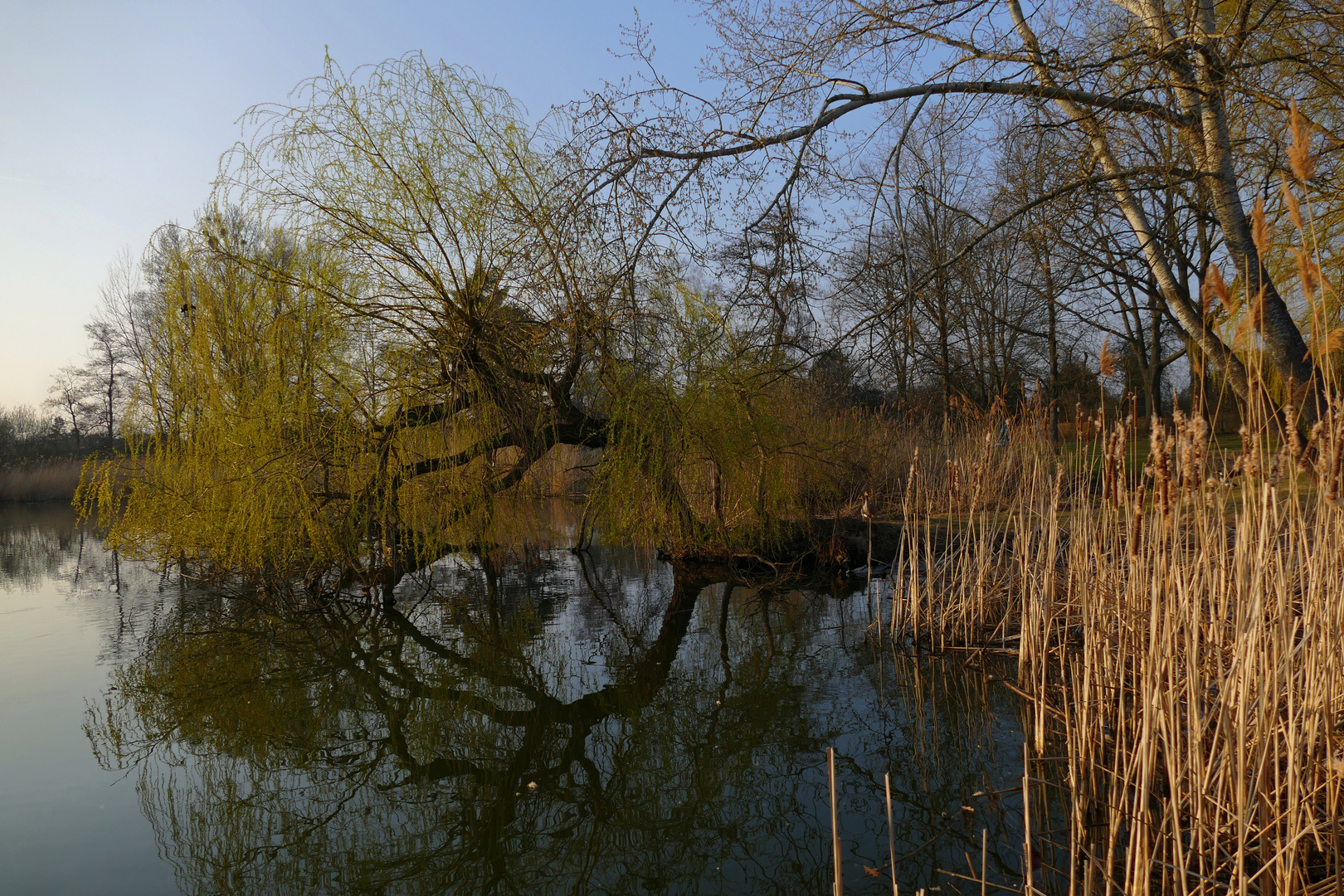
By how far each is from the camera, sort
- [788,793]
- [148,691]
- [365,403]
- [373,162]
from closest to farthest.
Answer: [788,793]
[148,691]
[373,162]
[365,403]

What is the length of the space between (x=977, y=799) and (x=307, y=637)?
4.79 m

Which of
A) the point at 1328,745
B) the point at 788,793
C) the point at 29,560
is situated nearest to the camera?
the point at 1328,745

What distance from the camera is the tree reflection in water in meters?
2.63

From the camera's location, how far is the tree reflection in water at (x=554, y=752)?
2.63 meters

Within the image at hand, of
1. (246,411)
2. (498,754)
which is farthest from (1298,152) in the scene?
(246,411)

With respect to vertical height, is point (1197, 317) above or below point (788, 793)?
above

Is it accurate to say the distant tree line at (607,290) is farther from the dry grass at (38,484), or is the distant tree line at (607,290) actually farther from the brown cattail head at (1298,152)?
the dry grass at (38,484)

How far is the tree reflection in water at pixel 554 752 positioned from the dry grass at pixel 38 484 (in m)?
17.8

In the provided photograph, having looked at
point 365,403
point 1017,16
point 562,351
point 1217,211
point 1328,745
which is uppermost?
point 1017,16

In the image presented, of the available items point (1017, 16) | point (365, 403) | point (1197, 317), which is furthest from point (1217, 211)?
point (365, 403)

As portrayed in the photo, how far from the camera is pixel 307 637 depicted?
5.68 metres

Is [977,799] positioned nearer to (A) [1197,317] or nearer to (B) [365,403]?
(B) [365,403]

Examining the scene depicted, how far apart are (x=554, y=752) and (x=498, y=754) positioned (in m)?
0.27

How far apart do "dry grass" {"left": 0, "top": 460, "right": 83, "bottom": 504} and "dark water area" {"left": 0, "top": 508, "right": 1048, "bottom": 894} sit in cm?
1689
